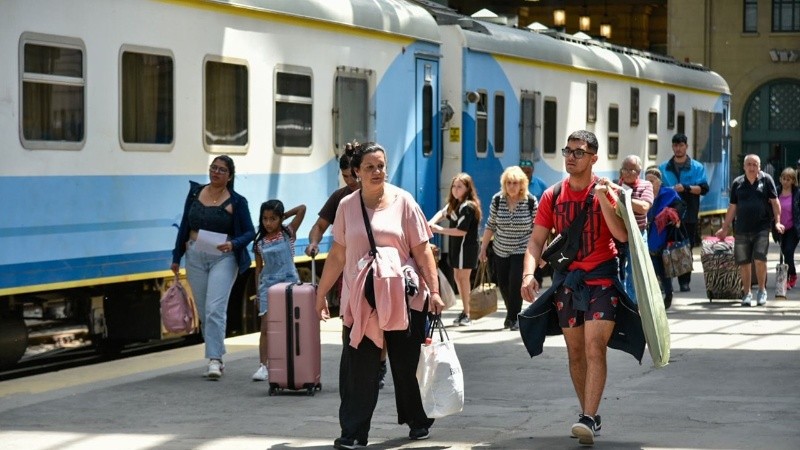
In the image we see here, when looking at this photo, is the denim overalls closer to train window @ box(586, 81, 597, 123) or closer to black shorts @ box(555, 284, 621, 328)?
black shorts @ box(555, 284, 621, 328)

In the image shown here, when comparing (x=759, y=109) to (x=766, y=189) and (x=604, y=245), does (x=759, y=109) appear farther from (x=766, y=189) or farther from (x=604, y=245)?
(x=604, y=245)

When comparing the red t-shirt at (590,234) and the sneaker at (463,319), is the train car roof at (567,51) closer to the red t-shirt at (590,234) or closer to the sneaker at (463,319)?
the sneaker at (463,319)

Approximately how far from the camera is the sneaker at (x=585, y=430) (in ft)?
31.2

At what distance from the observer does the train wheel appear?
42.7 ft

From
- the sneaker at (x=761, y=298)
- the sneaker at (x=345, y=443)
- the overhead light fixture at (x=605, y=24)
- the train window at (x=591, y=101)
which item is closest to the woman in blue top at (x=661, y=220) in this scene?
the sneaker at (x=761, y=298)

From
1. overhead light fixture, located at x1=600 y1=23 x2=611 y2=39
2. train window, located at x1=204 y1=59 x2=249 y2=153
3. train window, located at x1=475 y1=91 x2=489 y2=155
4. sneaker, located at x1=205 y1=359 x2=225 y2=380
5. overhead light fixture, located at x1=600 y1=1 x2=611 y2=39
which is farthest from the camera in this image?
overhead light fixture, located at x1=600 y1=1 x2=611 y2=39

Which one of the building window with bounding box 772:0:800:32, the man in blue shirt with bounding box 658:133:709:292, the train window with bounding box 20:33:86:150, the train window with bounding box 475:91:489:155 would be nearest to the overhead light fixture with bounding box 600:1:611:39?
the building window with bounding box 772:0:800:32

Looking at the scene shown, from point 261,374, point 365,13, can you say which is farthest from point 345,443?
point 365,13

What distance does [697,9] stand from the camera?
58.8 m

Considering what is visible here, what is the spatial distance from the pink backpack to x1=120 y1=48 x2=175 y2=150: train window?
149 centimetres

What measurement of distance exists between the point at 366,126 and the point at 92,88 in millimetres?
5097

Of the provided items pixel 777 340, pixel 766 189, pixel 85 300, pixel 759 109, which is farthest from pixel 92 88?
pixel 759 109

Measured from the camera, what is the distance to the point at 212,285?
12773 millimetres

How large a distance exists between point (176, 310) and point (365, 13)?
5843mm
